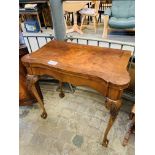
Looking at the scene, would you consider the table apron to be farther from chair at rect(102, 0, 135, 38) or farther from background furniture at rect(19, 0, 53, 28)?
background furniture at rect(19, 0, 53, 28)

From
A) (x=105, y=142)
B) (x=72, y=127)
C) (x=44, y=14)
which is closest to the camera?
(x=105, y=142)

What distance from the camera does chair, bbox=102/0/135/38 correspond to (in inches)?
138

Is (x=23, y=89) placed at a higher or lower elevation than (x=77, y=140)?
higher

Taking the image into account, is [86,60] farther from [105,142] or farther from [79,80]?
[105,142]

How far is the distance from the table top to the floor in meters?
0.80

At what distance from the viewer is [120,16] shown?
3.69m

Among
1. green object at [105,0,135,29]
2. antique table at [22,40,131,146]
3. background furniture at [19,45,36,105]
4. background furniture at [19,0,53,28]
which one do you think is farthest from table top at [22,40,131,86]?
background furniture at [19,0,53,28]

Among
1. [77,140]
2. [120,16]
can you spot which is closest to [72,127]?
[77,140]

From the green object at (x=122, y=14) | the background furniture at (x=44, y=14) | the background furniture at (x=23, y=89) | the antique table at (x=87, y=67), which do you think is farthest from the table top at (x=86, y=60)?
the background furniture at (x=44, y=14)

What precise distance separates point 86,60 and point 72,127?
84cm
